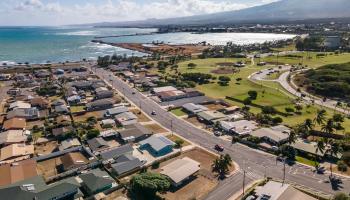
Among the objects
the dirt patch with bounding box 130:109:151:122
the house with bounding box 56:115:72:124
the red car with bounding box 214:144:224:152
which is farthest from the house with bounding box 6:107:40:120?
the red car with bounding box 214:144:224:152

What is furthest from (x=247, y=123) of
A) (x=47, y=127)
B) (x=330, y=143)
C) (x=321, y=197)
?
(x=47, y=127)

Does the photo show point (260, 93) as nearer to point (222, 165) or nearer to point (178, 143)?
point (178, 143)

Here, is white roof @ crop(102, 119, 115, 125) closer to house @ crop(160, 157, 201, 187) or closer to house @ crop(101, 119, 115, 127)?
house @ crop(101, 119, 115, 127)

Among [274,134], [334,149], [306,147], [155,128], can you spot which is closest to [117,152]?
[155,128]

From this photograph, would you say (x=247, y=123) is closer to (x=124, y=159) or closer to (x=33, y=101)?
(x=124, y=159)

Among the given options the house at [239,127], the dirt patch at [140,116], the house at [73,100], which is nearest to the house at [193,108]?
the house at [239,127]

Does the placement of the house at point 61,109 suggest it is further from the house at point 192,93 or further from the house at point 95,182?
the house at point 95,182

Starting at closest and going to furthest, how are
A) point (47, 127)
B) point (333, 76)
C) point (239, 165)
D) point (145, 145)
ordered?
1. point (239, 165)
2. point (145, 145)
3. point (47, 127)
4. point (333, 76)
